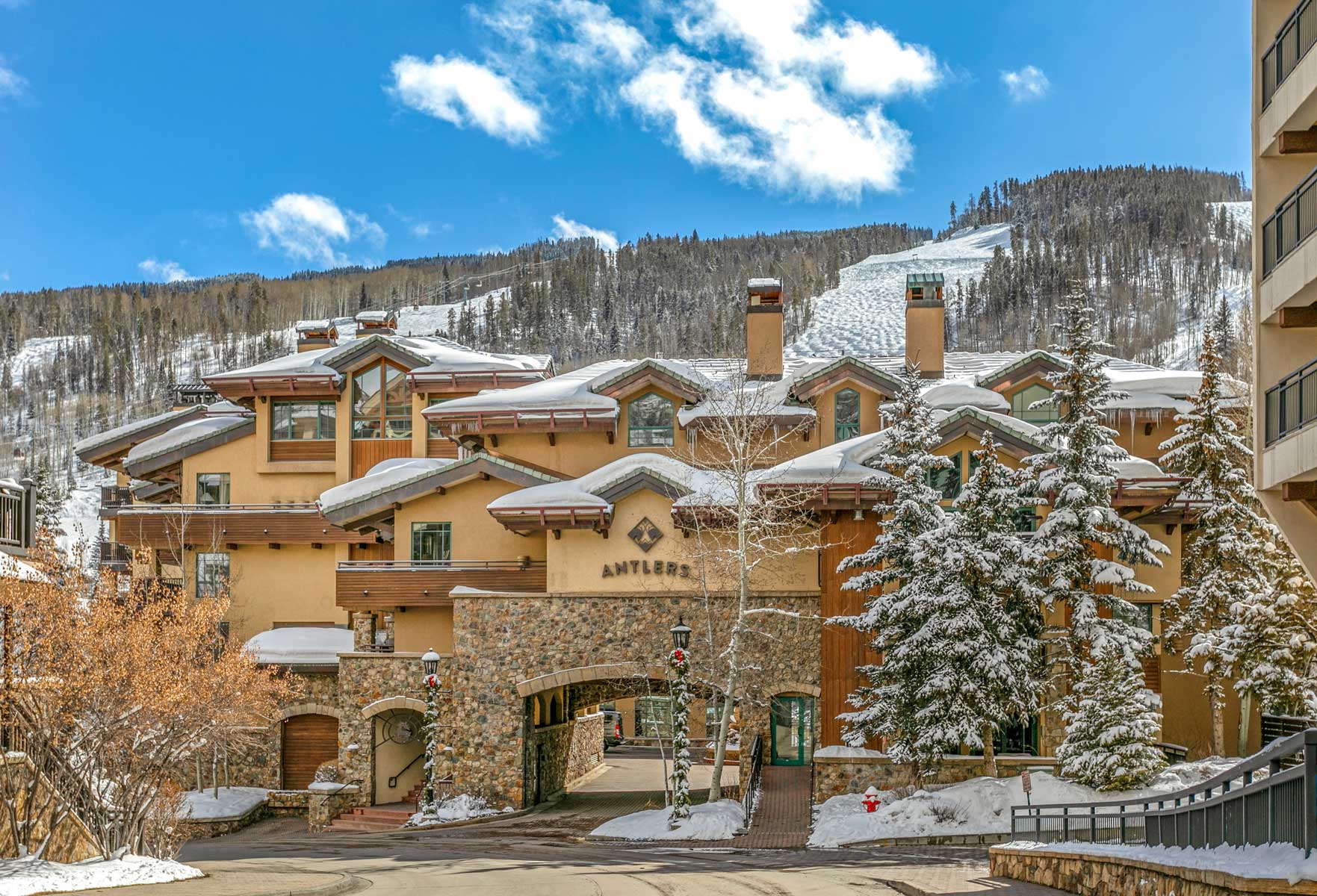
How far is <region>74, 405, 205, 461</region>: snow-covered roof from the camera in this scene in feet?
141

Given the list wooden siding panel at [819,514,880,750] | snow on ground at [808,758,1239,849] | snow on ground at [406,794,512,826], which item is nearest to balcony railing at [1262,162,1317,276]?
snow on ground at [808,758,1239,849]

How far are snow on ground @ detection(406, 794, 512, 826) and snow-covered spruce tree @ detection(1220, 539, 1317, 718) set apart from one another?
16.9 meters

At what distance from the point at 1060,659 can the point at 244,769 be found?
72.0ft

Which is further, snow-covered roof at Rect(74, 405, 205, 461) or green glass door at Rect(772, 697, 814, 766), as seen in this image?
snow-covered roof at Rect(74, 405, 205, 461)

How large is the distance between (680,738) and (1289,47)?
1682 cm

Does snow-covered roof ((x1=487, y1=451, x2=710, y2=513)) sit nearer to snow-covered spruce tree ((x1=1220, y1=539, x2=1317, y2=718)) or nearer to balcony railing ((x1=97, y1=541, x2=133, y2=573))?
snow-covered spruce tree ((x1=1220, y1=539, x2=1317, y2=718))

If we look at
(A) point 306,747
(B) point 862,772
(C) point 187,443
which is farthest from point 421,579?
(B) point 862,772

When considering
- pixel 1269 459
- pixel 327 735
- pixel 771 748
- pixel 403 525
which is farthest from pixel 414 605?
pixel 1269 459

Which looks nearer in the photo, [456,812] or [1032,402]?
[456,812]

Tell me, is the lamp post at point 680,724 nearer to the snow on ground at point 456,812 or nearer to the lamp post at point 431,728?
the snow on ground at point 456,812

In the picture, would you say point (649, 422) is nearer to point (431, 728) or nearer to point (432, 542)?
point (432, 542)

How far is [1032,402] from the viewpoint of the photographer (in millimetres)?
34781

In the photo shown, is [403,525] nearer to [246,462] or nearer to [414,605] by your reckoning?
→ [414,605]

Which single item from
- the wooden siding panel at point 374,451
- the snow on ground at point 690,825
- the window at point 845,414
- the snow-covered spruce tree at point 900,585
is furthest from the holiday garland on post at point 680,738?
the wooden siding panel at point 374,451
